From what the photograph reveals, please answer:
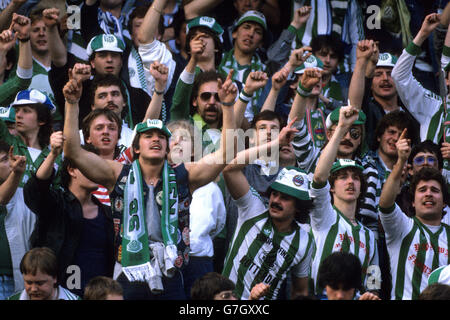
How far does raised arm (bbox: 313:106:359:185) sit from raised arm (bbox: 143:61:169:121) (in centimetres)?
148

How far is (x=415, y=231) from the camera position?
8.55 metres

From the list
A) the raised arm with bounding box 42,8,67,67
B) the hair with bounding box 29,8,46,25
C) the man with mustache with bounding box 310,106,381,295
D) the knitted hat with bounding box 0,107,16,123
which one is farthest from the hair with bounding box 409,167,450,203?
the hair with bounding box 29,8,46,25

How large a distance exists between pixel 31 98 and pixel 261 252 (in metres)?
2.34

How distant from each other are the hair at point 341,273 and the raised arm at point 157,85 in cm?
245

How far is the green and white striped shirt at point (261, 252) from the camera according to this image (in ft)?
26.6

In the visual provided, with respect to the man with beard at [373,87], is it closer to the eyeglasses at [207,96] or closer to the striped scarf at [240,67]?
the striped scarf at [240,67]

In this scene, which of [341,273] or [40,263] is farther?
[40,263]

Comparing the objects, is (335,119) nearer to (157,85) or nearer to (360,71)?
(360,71)

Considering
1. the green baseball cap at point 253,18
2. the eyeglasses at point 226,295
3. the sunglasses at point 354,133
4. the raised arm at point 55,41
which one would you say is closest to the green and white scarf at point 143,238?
the eyeglasses at point 226,295

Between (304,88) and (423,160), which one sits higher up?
(304,88)

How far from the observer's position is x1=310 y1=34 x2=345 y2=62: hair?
1109cm

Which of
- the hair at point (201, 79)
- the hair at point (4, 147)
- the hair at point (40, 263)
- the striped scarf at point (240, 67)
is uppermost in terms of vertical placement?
the striped scarf at point (240, 67)

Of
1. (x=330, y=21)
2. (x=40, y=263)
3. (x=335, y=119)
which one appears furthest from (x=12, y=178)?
(x=330, y=21)

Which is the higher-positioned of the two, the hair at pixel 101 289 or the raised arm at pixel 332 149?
the raised arm at pixel 332 149
